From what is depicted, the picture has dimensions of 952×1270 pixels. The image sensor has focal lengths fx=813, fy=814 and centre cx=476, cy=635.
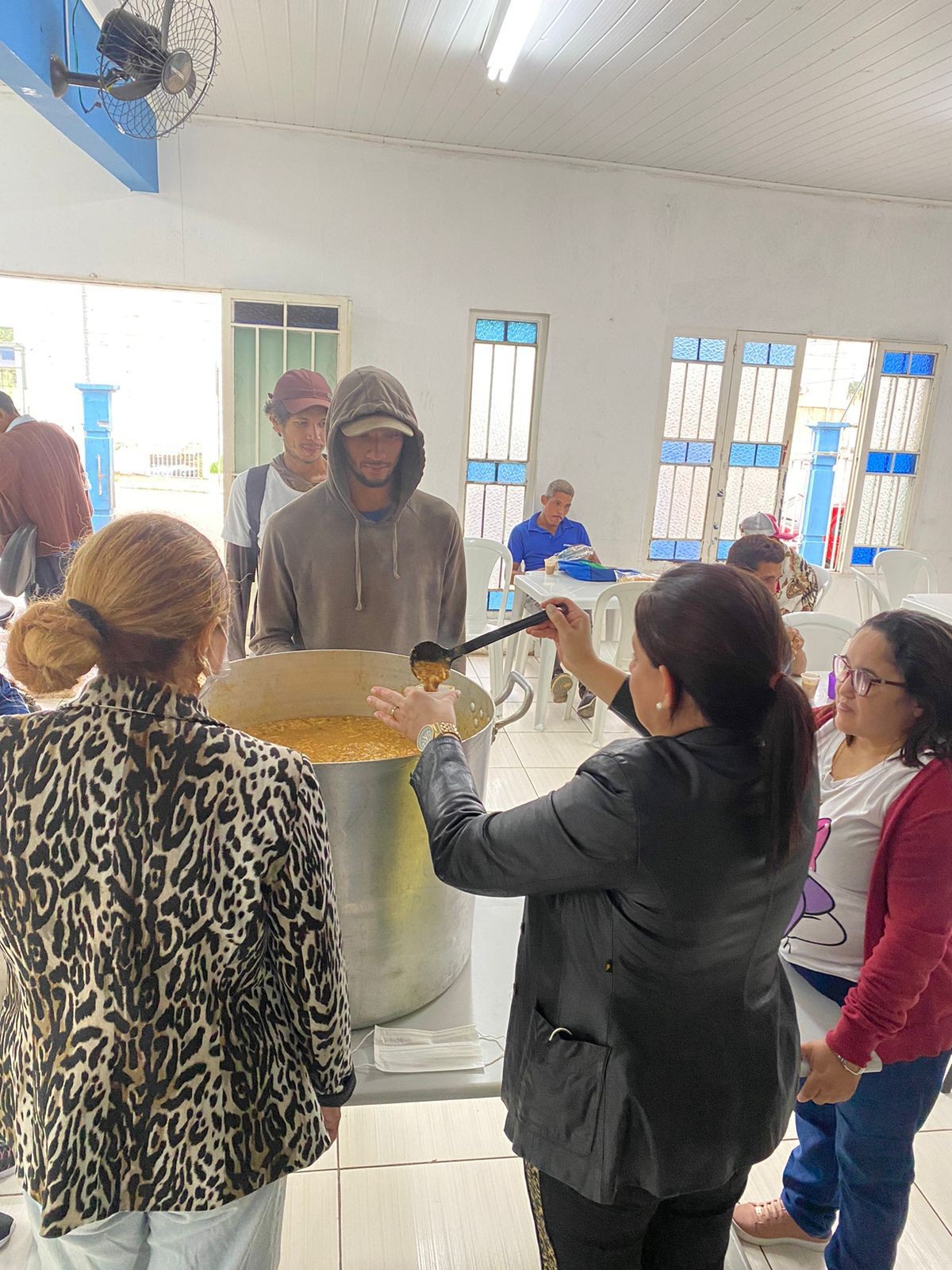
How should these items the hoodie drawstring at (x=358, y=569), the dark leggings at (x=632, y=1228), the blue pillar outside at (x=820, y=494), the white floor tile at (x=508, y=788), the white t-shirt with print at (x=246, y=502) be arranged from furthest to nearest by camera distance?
→ the blue pillar outside at (x=820, y=494) < the white floor tile at (x=508, y=788) < the white t-shirt with print at (x=246, y=502) < the hoodie drawstring at (x=358, y=569) < the dark leggings at (x=632, y=1228)

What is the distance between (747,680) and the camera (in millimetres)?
854

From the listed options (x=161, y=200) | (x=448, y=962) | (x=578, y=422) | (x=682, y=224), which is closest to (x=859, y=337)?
(x=682, y=224)

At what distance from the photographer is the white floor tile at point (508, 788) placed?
11.2 feet

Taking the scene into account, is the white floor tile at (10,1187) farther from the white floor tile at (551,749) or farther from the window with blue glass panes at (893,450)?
the window with blue glass panes at (893,450)

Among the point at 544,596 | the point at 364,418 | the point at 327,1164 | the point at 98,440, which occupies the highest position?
the point at 364,418

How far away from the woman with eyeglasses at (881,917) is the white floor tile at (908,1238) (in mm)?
270

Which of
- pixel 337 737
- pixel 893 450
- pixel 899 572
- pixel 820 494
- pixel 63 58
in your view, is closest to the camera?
pixel 337 737

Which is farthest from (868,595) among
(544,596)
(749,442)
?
(544,596)

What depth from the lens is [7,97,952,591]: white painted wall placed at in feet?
15.7

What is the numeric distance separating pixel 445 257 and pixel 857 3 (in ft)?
8.82

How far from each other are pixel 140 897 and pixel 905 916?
980 millimetres

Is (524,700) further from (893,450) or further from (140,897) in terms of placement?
(893,450)

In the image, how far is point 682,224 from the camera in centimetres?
546

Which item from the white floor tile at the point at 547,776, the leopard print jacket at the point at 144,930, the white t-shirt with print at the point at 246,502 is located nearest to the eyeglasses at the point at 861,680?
the leopard print jacket at the point at 144,930
